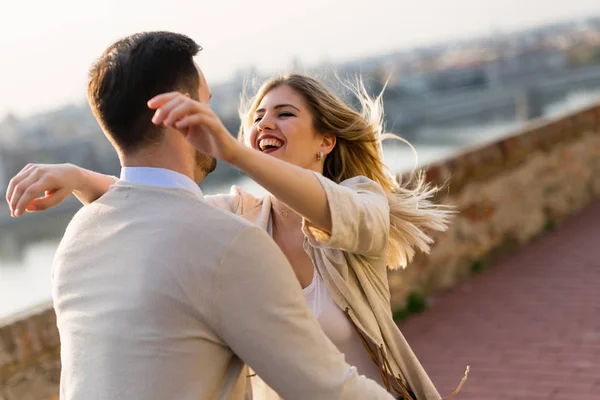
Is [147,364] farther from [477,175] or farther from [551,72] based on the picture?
[551,72]

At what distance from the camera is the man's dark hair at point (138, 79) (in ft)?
5.72

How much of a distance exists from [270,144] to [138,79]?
1.17 meters

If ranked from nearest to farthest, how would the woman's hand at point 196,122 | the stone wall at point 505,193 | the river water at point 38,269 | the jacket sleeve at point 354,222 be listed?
the woman's hand at point 196,122 → the jacket sleeve at point 354,222 → the river water at point 38,269 → the stone wall at point 505,193

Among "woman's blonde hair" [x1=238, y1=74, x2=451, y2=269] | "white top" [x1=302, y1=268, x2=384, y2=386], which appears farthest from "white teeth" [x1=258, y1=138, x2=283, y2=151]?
"white top" [x1=302, y1=268, x2=384, y2=386]

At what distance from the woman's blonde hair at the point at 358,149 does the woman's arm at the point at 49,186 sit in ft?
2.96

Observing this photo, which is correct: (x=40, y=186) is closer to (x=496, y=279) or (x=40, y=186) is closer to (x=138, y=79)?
(x=138, y=79)

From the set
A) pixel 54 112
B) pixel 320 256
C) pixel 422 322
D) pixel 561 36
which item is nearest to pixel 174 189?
pixel 320 256

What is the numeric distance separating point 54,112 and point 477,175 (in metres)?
20.3

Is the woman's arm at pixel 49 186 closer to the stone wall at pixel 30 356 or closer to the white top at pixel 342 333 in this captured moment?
A: the white top at pixel 342 333

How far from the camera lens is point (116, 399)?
162 cm

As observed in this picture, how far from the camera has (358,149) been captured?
3.13m

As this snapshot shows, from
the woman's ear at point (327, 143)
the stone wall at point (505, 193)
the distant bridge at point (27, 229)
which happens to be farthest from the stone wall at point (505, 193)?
the distant bridge at point (27, 229)

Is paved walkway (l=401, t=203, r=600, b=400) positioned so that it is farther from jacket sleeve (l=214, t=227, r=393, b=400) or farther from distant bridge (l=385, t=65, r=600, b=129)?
distant bridge (l=385, t=65, r=600, b=129)

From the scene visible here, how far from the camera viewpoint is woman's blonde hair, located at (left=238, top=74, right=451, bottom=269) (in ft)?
9.48
